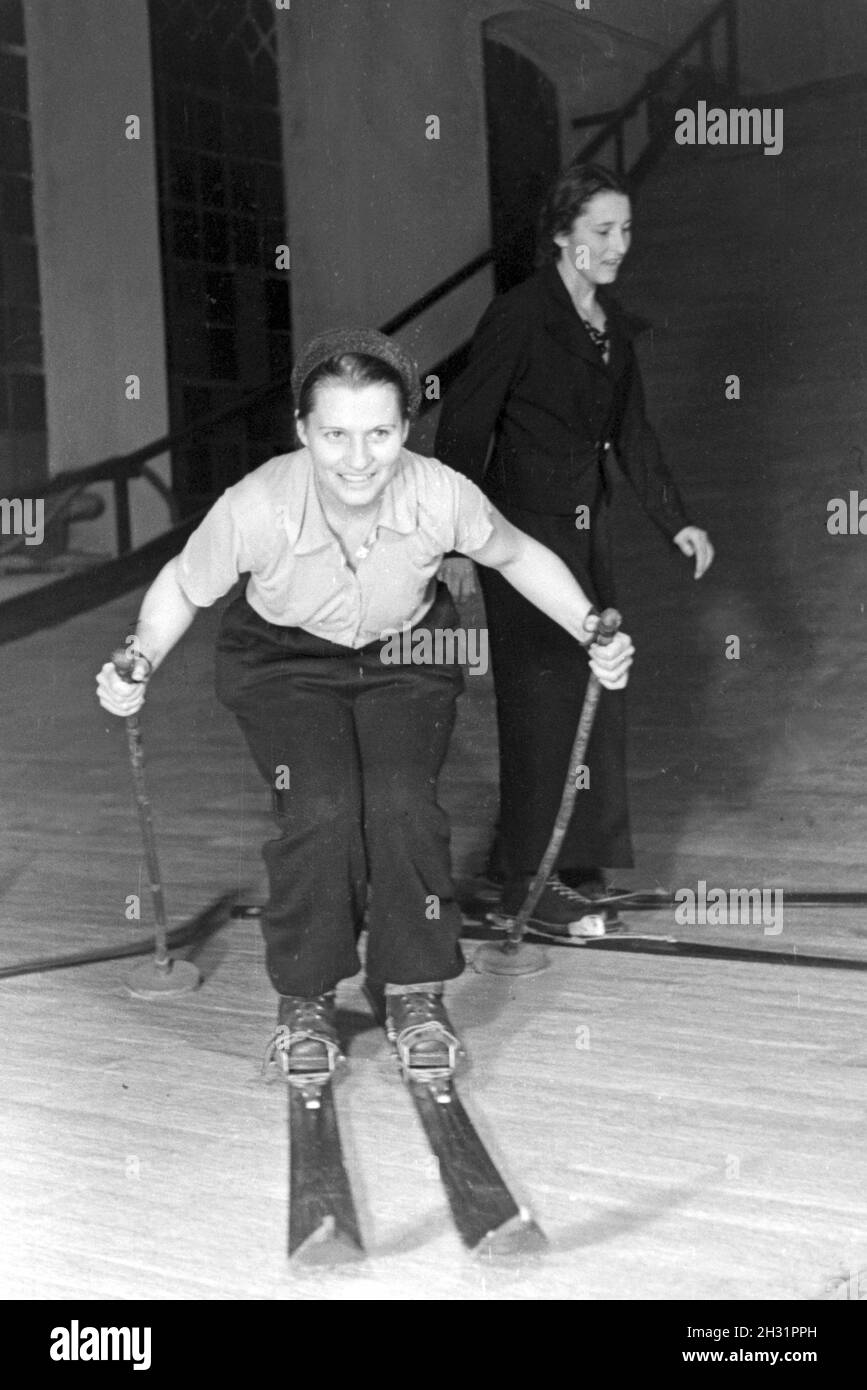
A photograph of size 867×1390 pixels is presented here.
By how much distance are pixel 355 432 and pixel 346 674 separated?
395 millimetres

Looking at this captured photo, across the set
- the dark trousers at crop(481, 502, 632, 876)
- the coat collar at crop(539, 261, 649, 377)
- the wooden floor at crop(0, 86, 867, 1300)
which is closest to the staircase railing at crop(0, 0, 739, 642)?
the wooden floor at crop(0, 86, 867, 1300)

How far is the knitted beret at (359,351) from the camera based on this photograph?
256 cm

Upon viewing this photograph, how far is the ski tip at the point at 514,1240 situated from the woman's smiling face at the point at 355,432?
106 cm

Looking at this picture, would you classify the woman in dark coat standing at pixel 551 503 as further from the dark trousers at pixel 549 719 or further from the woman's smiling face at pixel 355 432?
the woman's smiling face at pixel 355 432

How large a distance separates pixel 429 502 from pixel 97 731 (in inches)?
148

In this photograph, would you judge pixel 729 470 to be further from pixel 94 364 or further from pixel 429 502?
pixel 429 502

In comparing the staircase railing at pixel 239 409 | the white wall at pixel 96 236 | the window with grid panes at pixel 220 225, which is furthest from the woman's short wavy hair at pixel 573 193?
the window with grid panes at pixel 220 225

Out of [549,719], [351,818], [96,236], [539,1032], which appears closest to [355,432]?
[351,818]

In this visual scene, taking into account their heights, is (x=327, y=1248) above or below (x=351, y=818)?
below

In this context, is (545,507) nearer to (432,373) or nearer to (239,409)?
(239,409)

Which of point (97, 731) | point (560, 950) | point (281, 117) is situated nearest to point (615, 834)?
point (560, 950)

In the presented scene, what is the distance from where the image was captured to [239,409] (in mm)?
8664

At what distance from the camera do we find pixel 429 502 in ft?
8.98

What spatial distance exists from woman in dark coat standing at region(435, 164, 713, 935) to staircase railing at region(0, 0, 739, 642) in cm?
450
